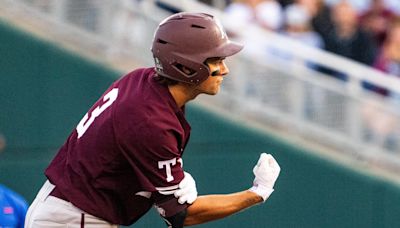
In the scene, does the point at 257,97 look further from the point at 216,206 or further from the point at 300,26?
the point at 216,206

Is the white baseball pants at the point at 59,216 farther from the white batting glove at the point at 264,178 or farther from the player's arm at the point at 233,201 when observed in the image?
the white batting glove at the point at 264,178

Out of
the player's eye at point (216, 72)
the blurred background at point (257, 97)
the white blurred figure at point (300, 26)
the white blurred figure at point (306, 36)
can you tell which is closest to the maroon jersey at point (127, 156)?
the player's eye at point (216, 72)

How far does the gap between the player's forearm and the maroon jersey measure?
89 mm

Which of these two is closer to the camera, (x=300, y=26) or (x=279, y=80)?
(x=279, y=80)

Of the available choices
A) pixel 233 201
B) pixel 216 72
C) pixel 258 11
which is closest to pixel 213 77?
pixel 216 72

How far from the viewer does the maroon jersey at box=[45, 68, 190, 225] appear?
4688mm

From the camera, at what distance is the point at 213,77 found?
15.9 ft

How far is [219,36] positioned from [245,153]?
135 inches

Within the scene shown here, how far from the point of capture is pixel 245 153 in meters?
8.20

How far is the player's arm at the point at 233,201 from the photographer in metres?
4.86

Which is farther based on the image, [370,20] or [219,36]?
[370,20]

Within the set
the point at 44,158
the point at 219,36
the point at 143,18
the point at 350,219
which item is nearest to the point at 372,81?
the point at 350,219

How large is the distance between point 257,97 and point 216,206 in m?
3.64

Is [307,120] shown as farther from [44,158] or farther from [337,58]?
[44,158]
